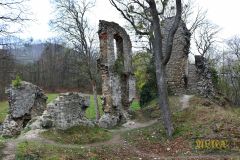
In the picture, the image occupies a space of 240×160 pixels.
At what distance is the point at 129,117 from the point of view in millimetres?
20578

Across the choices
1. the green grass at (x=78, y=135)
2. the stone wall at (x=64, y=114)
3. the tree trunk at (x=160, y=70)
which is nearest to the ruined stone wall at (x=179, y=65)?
the tree trunk at (x=160, y=70)

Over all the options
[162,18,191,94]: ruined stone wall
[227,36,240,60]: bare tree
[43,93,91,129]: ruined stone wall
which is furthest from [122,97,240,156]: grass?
[227,36,240,60]: bare tree

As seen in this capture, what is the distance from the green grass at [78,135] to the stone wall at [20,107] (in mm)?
4863

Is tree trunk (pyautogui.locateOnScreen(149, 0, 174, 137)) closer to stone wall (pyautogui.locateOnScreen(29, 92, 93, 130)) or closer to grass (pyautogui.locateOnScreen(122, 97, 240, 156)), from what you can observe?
grass (pyautogui.locateOnScreen(122, 97, 240, 156))

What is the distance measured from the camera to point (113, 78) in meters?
20.3

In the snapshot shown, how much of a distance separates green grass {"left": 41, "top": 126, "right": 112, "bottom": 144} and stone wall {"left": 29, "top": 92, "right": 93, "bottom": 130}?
276mm

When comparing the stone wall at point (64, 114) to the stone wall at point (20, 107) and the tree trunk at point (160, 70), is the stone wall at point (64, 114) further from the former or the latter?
the stone wall at point (20, 107)

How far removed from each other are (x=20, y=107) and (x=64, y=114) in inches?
205

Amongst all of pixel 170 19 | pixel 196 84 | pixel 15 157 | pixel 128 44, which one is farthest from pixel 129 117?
pixel 15 157

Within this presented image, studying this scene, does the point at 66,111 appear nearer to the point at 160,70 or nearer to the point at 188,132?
the point at 160,70

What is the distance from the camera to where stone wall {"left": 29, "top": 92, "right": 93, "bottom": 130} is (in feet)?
47.4

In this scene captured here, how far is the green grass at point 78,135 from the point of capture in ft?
44.9

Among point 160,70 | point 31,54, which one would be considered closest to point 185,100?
point 160,70

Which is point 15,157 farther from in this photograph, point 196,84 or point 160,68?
point 196,84
